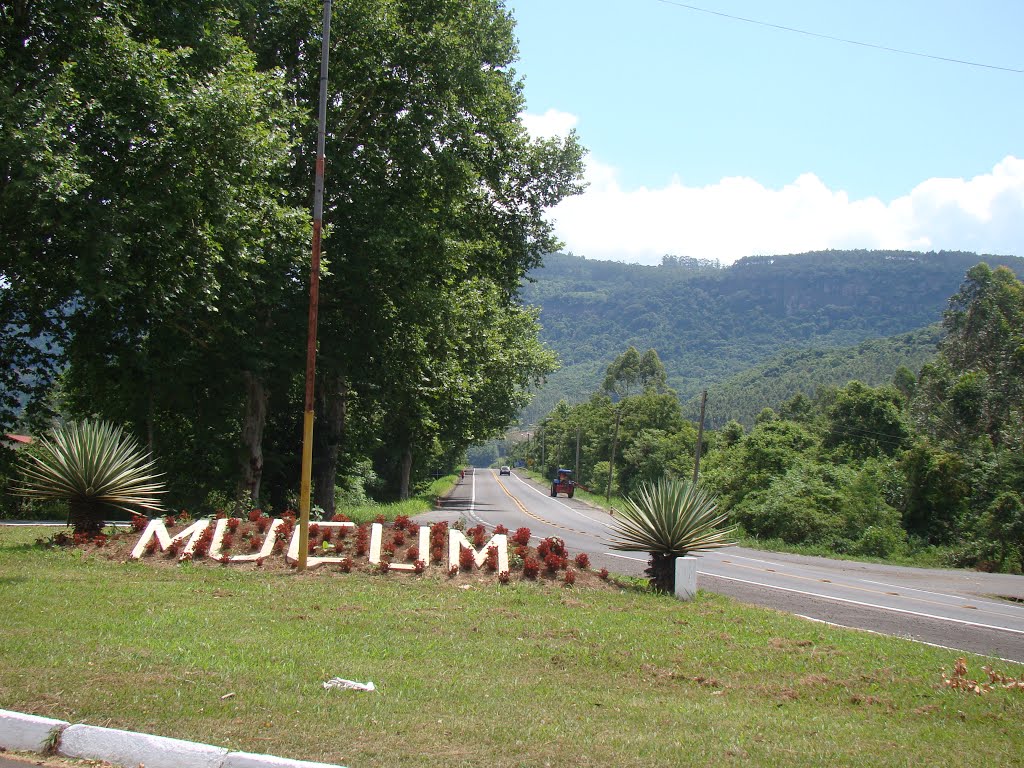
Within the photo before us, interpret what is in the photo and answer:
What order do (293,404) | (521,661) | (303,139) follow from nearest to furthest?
(521,661)
(303,139)
(293,404)

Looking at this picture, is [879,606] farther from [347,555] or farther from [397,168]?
[397,168]

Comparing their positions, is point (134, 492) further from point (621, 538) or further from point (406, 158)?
point (406, 158)

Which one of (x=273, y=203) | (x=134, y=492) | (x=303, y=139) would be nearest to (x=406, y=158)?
(x=303, y=139)

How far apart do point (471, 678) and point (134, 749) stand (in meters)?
2.59

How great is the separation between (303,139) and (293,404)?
8206 millimetres

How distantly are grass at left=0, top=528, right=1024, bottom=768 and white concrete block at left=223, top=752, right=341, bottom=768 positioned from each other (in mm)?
174

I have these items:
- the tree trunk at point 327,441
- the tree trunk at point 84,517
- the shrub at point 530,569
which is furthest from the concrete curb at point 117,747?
the tree trunk at point 327,441

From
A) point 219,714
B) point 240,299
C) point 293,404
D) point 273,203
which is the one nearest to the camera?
point 219,714

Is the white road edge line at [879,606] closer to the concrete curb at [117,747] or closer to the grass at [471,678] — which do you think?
the grass at [471,678]

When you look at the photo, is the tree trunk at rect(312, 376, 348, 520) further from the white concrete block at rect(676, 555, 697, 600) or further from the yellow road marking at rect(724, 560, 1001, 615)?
the white concrete block at rect(676, 555, 697, 600)

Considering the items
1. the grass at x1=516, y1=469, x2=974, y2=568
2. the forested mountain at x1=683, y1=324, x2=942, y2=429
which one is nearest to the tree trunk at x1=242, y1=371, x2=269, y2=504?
the grass at x1=516, y1=469, x2=974, y2=568

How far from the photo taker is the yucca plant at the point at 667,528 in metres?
12.5

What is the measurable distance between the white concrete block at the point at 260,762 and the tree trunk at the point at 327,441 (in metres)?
19.0

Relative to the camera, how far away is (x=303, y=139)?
65.4ft
